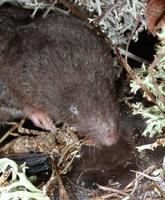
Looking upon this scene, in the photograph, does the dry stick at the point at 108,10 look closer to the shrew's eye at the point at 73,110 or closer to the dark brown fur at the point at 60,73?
the dark brown fur at the point at 60,73

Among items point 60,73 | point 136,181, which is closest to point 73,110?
point 60,73

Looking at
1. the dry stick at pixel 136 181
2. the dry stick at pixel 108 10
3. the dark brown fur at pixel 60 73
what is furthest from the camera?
the dry stick at pixel 108 10

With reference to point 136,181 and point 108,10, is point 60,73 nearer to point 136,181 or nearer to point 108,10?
point 108,10

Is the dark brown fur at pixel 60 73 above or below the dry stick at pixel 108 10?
below

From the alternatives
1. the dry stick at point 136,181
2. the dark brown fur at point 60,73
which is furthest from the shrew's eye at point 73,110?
the dry stick at point 136,181

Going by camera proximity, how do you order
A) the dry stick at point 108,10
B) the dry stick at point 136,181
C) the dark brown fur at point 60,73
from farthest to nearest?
the dry stick at point 108,10 < the dark brown fur at point 60,73 < the dry stick at point 136,181

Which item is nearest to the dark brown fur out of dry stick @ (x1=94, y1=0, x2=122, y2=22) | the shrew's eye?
the shrew's eye

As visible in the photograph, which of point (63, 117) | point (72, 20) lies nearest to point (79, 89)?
point (63, 117)

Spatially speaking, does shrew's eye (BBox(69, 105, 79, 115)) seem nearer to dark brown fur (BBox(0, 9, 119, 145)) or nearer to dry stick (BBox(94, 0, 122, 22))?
dark brown fur (BBox(0, 9, 119, 145))
